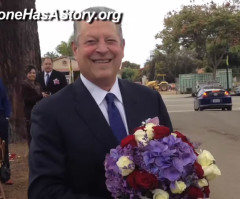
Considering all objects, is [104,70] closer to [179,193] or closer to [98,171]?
[98,171]

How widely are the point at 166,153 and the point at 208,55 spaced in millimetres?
39958

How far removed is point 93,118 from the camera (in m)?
1.90

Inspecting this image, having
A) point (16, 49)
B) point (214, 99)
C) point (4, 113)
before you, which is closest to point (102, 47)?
point (4, 113)

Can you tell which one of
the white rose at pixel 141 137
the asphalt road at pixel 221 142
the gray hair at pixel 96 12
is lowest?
the asphalt road at pixel 221 142

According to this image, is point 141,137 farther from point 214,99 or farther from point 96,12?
point 214,99

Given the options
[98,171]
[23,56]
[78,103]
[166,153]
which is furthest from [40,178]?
[23,56]

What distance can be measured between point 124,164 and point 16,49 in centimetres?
875

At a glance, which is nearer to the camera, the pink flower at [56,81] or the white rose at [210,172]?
the white rose at [210,172]

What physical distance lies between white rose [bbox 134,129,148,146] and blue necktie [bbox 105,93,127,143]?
7.5 inches

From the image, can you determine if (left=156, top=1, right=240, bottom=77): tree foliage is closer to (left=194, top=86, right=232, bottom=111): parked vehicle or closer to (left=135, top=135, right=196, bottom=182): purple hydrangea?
(left=194, top=86, right=232, bottom=111): parked vehicle

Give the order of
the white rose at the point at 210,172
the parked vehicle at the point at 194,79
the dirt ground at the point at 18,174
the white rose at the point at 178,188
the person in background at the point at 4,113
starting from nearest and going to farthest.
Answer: the white rose at the point at 178,188 → the white rose at the point at 210,172 → the dirt ground at the point at 18,174 → the person in background at the point at 4,113 → the parked vehicle at the point at 194,79

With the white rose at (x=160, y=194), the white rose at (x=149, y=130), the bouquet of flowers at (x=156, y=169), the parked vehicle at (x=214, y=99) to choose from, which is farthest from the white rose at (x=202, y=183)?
the parked vehicle at (x=214, y=99)

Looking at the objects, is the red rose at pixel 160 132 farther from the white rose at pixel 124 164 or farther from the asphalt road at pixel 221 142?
the asphalt road at pixel 221 142

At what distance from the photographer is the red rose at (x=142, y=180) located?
1.61m
